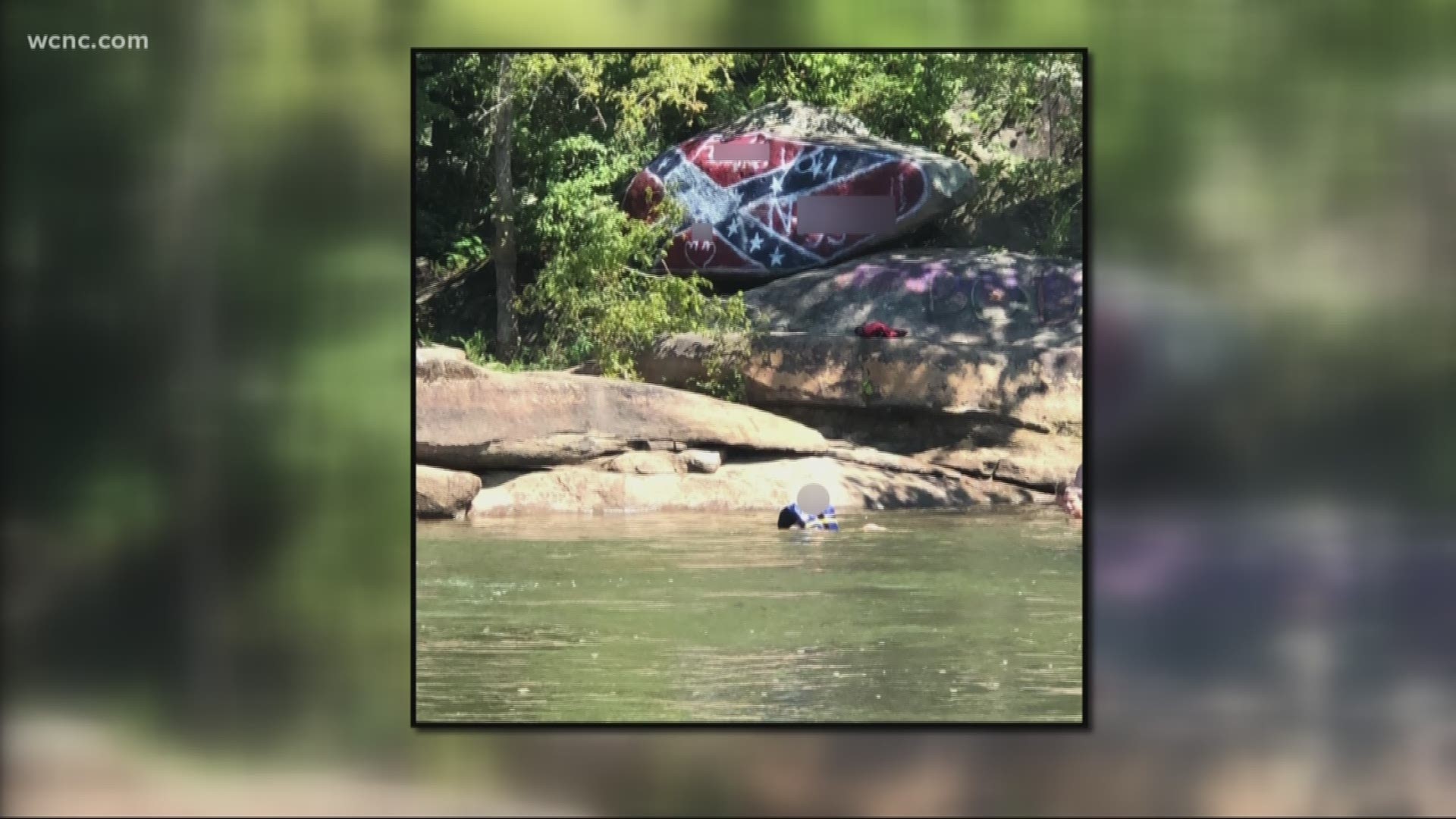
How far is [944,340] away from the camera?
632 cm

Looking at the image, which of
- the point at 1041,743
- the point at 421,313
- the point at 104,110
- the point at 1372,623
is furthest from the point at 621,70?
the point at 1372,623

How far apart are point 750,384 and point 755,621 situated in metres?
0.89

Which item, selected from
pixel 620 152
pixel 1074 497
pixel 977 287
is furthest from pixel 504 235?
pixel 1074 497

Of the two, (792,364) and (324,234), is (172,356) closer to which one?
(324,234)

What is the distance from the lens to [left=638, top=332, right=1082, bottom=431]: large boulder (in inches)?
236

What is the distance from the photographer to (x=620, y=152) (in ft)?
19.9

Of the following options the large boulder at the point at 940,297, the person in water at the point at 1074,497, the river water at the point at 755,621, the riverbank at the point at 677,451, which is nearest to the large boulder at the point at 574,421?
the riverbank at the point at 677,451

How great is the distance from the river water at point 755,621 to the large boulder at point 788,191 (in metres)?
0.91

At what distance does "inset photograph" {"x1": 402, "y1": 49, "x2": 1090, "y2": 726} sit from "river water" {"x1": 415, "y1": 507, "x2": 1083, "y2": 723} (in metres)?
0.01

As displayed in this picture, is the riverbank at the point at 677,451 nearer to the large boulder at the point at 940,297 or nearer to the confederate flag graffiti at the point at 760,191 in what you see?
the large boulder at the point at 940,297

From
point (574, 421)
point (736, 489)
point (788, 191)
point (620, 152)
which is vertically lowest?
point (736, 489)

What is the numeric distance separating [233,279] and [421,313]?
0.75 metres

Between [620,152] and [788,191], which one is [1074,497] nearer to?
[788,191]

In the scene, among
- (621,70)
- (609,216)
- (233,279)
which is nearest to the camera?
(233,279)
